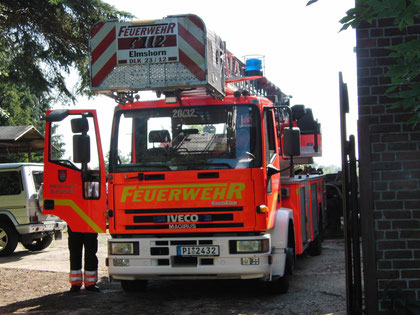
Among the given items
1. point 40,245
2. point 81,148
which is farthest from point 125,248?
point 40,245

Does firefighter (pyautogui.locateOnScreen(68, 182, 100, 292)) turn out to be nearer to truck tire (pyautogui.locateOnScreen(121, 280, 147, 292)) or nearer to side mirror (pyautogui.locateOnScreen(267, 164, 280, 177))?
truck tire (pyautogui.locateOnScreen(121, 280, 147, 292))

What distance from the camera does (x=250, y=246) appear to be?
6992 mm

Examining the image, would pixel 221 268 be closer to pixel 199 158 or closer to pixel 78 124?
pixel 199 158

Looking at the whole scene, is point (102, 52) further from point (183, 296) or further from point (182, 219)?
point (183, 296)

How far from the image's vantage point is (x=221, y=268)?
23.1 ft

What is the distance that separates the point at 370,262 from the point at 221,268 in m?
2.22

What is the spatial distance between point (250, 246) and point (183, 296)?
1.56 meters

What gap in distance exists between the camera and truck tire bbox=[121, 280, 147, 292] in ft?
27.0

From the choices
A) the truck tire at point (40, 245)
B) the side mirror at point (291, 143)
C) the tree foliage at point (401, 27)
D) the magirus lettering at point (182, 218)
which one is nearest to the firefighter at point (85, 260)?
the magirus lettering at point (182, 218)

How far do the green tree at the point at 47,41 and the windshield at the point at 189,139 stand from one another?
4044 millimetres

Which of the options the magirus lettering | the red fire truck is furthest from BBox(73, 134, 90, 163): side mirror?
the magirus lettering

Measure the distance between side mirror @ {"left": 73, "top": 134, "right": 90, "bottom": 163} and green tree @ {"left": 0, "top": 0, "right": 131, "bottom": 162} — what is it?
155 inches

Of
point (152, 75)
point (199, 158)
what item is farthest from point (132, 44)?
point (199, 158)

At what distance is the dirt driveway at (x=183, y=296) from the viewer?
714 cm
